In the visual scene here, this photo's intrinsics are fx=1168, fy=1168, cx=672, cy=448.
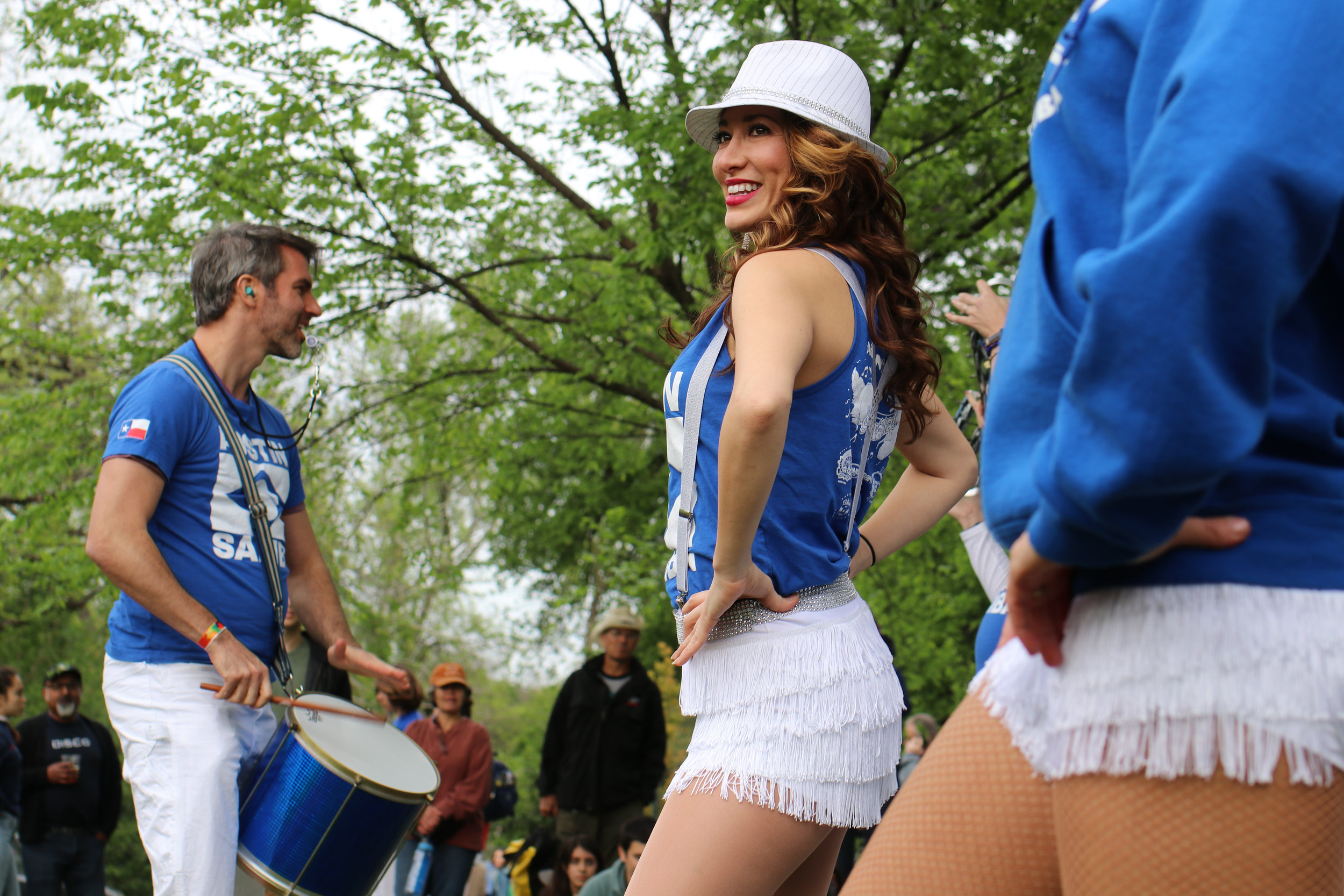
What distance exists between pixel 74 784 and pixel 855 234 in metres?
8.92

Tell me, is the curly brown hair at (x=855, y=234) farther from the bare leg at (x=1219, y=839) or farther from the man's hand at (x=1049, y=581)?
the bare leg at (x=1219, y=839)

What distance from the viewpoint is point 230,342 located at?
3.32 meters

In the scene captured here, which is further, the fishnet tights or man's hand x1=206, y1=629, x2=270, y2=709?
man's hand x1=206, y1=629, x2=270, y2=709

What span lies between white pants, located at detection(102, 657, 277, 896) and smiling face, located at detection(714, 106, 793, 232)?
1786 mm

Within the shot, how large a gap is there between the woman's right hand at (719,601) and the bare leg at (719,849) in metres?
0.24

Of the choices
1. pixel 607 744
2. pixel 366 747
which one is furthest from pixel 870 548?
pixel 607 744

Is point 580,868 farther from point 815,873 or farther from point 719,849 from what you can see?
point 719,849

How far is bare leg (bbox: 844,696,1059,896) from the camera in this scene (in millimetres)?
1234

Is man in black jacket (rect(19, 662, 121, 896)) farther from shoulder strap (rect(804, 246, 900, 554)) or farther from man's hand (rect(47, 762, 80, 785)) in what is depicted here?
shoulder strap (rect(804, 246, 900, 554))

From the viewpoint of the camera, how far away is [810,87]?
2.10m

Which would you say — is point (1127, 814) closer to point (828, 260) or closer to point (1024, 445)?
point (1024, 445)

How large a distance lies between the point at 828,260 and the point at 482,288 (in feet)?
26.2

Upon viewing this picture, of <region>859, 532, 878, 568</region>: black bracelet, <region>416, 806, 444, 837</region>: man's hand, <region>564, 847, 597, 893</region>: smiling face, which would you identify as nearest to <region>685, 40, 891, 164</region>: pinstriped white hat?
<region>859, 532, 878, 568</region>: black bracelet

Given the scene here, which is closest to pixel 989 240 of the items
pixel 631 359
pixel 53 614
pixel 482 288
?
pixel 631 359
